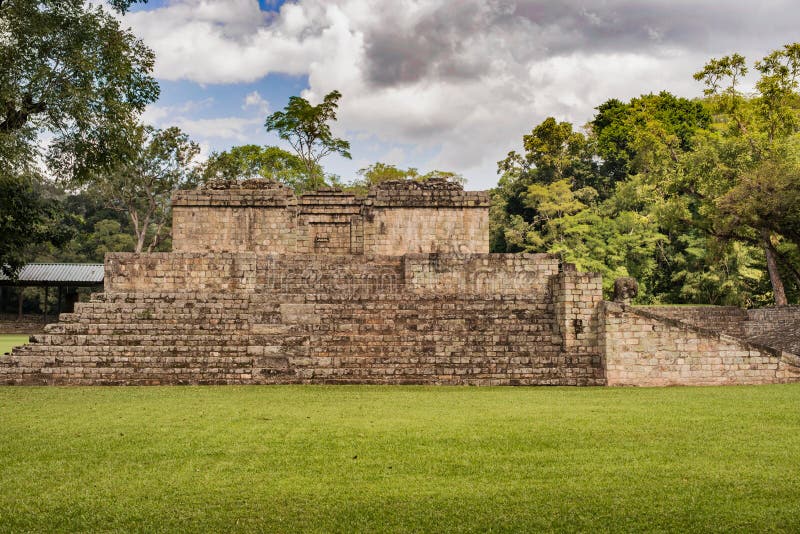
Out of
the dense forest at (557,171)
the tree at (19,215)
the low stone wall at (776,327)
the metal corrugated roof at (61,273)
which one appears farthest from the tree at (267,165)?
the low stone wall at (776,327)

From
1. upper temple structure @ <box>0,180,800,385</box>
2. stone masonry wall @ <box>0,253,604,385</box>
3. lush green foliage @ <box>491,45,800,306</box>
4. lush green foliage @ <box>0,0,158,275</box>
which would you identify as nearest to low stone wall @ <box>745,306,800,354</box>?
upper temple structure @ <box>0,180,800,385</box>

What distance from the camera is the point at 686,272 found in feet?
91.8

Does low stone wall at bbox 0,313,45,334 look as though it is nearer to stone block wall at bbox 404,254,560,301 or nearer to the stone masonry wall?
the stone masonry wall

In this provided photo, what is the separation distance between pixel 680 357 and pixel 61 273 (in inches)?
1178

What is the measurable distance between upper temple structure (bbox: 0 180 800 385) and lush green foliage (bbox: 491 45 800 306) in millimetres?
5443

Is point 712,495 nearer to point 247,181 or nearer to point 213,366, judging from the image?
point 213,366

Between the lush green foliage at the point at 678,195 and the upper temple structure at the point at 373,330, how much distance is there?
17.9 ft

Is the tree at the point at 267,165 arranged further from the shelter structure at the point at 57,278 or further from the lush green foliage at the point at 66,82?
the lush green foliage at the point at 66,82

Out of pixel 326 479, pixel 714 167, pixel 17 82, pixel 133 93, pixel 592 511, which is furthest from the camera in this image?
pixel 714 167

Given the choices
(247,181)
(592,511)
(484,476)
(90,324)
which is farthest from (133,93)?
(592,511)

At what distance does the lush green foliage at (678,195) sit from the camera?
20.6 metres

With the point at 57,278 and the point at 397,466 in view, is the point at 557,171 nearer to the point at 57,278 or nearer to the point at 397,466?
the point at 57,278

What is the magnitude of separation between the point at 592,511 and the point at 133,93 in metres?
10.1

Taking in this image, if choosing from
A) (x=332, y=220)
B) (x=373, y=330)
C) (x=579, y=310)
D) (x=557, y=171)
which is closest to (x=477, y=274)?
(x=579, y=310)
